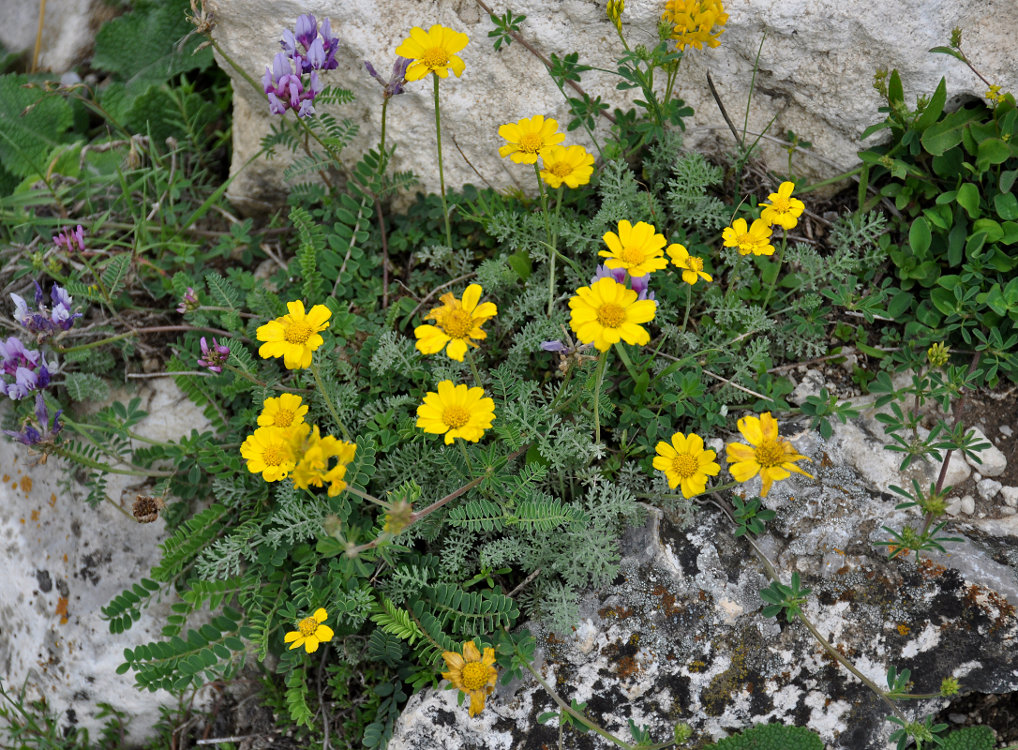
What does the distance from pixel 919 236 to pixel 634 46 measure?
159 cm

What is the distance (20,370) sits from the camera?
3301 mm

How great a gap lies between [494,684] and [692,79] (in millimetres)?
2925

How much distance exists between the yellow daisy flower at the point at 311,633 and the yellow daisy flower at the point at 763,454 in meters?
1.58

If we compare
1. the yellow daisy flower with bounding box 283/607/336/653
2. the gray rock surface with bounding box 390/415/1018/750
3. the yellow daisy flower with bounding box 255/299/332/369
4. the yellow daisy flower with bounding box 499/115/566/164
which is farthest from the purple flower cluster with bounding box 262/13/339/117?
the gray rock surface with bounding box 390/415/1018/750

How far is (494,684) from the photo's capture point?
293cm

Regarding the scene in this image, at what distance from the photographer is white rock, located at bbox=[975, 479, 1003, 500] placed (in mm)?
3206

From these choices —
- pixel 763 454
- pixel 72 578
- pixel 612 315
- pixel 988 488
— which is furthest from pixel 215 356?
pixel 988 488

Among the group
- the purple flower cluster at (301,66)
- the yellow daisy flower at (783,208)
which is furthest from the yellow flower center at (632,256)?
the purple flower cluster at (301,66)

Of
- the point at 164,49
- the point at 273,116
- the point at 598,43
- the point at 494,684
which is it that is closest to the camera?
the point at 494,684

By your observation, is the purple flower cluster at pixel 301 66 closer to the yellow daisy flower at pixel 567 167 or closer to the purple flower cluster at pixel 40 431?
the yellow daisy flower at pixel 567 167

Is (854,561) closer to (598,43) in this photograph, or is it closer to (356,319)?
(356,319)

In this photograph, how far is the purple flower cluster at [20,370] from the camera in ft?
10.8

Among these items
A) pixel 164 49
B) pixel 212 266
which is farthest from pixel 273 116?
pixel 164 49

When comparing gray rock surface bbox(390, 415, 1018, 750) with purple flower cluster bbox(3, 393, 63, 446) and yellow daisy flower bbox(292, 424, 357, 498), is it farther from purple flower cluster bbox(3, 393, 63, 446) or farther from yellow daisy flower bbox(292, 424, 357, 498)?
purple flower cluster bbox(3, 393, 63, 446)
